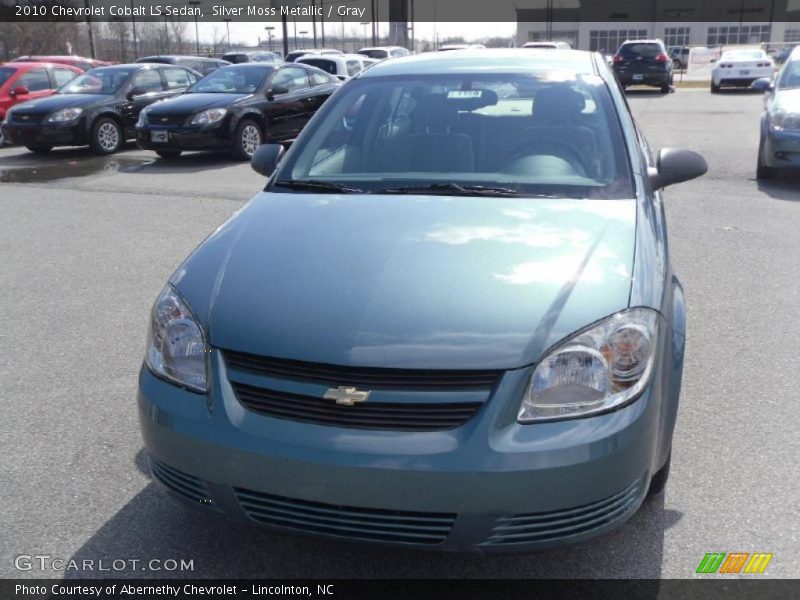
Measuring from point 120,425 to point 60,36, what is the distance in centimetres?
4683

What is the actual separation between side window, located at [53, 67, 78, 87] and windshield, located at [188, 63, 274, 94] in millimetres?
4507

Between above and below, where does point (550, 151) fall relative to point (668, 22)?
below

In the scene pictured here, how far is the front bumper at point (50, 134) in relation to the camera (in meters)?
14.1

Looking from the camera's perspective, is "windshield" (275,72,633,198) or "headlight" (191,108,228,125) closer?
"windshield" (275,72,633,198)

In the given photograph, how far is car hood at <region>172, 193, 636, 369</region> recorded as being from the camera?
2.46 meters


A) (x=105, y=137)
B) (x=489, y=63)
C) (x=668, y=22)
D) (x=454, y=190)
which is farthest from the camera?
(x=668, y=22)

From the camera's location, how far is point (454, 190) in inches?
139

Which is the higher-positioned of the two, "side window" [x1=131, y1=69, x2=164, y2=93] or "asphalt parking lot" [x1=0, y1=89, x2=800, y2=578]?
"side window" [x1=131, y1=69, x2=164, y2=93]

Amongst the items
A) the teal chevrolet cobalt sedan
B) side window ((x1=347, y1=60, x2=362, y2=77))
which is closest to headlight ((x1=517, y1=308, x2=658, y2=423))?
the teal chevrolet cobalt sedan

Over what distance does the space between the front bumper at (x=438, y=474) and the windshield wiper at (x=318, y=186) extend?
1.33 meters

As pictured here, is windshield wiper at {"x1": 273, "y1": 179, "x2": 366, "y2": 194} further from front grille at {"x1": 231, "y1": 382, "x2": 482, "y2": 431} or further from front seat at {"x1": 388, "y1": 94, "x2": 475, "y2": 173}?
front grille at {"x1": 231, "y1": 382, "x2": 482, "y2": 431}

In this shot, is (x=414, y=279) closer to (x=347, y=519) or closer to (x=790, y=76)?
(x=347, y=519)

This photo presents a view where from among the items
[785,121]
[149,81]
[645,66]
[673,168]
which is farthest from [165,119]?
[645,66]

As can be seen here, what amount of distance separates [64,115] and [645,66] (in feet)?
64.0
